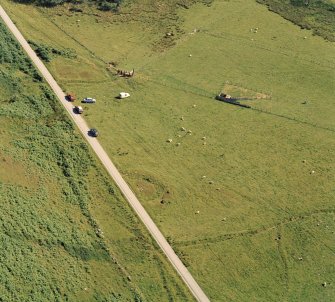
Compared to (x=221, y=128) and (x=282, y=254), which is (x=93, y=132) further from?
(x=282, y=254)

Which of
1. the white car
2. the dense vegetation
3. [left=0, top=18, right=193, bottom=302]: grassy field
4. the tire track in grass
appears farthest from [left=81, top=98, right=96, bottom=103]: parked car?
the dense vegetation

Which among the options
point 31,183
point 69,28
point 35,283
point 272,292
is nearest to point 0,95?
point 31,183

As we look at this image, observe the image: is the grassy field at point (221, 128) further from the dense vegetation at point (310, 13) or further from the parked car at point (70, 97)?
the dense vegetation at point (310, 13)

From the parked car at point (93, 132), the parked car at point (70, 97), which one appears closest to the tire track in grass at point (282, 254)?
the parked car at point (93, 132)

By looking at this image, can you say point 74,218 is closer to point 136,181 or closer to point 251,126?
point 136,181

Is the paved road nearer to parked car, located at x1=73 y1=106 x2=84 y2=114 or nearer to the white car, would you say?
parked car, located at x1=73 y1=106 x2=84 y2=114

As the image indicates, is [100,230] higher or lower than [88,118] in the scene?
lower
